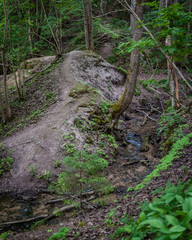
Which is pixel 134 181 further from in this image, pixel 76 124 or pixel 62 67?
pixel 62 67

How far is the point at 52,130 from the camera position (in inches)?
299

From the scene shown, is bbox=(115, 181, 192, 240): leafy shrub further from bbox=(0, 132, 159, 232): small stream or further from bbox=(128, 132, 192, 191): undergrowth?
bbox=(0, 132, 159, 232): small stream

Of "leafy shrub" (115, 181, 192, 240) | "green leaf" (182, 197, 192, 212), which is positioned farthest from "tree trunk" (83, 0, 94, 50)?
"green leaf" (182, 197, 192, 212)

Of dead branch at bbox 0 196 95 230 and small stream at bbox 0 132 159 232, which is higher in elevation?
dead branch at bbox 0 196 95 230

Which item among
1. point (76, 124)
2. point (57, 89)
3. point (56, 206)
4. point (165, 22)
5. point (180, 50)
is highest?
point (165, 22)

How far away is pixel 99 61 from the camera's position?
525 inches

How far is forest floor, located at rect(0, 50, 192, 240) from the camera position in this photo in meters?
4.00

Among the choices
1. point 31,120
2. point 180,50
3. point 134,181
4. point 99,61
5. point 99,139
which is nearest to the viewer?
point 180,50

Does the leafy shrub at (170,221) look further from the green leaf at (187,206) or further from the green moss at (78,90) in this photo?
the green moss at (78,90)

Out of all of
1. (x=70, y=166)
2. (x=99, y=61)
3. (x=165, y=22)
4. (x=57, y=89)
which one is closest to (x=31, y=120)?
(x=57, y=89)

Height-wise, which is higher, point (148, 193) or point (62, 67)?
point (62, 67)

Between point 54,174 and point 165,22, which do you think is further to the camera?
point 54,174

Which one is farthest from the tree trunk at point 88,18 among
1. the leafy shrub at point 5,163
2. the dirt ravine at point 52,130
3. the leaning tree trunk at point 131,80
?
the leafy shrub at point 5,163

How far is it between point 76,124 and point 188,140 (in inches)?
169
